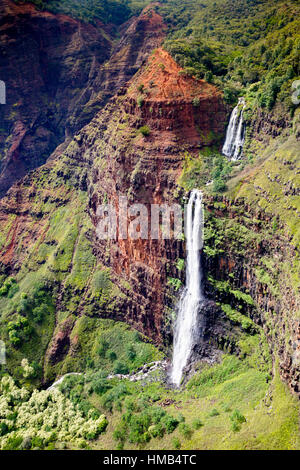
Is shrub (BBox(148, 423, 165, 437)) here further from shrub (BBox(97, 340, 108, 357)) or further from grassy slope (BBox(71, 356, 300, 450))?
shrub (BBox(97, 340, 108, 357))

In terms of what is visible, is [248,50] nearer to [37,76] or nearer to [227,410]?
[227,410]

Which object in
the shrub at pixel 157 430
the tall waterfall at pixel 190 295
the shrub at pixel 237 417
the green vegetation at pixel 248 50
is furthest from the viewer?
the green vegetation at pixel 248 50

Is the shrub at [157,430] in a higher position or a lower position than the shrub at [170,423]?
lower

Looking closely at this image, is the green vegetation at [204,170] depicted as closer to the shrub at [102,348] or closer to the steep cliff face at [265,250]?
the steep cliff face at [265,250]

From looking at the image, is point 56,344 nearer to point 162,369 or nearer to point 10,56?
point 162,369

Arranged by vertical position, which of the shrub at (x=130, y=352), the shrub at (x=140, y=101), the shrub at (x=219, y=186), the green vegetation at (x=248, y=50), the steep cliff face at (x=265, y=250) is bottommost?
the shrub at (x=130, y=352)

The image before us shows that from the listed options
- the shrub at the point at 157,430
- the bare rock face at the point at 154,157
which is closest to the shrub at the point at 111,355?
the bare rock face at the point at 154,157

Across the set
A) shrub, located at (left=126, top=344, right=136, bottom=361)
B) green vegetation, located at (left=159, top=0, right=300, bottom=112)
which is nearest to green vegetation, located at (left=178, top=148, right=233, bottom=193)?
green vegetation, located at (left=159, top=0, right=300, bottom=112)
